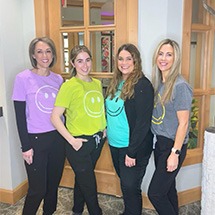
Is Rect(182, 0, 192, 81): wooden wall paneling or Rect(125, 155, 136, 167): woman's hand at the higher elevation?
Rect(182, 0, 192, 81): wooden wall paneling

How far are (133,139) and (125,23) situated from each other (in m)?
1.03

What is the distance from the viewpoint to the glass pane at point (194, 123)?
244 centimetres

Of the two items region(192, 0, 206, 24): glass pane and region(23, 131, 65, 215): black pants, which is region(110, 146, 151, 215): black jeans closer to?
region(23, 131, 65, 215): black pants

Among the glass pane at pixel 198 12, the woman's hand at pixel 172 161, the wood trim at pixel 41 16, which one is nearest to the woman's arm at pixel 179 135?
the woman's hand at pixel 172 161

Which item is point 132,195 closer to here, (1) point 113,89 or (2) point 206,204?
(2) point 206,204

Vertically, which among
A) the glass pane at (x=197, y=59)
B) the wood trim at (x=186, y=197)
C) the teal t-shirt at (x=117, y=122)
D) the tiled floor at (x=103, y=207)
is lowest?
the tiled floor at (x=103, y=207)

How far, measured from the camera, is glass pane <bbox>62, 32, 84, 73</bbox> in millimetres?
2520

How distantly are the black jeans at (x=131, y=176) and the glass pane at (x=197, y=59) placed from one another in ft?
2.83

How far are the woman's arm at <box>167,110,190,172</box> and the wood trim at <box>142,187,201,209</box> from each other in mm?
811

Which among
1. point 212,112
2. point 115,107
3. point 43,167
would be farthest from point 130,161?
point 212,112

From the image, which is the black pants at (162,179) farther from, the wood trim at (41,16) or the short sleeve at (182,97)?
A: the wood trim at (41,16)

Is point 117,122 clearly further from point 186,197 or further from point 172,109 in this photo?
point 186,197

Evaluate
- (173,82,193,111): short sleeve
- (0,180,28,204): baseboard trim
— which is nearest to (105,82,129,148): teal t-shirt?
(173,82,193,111): short sleeve

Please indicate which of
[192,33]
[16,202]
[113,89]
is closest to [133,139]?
[113,89]
